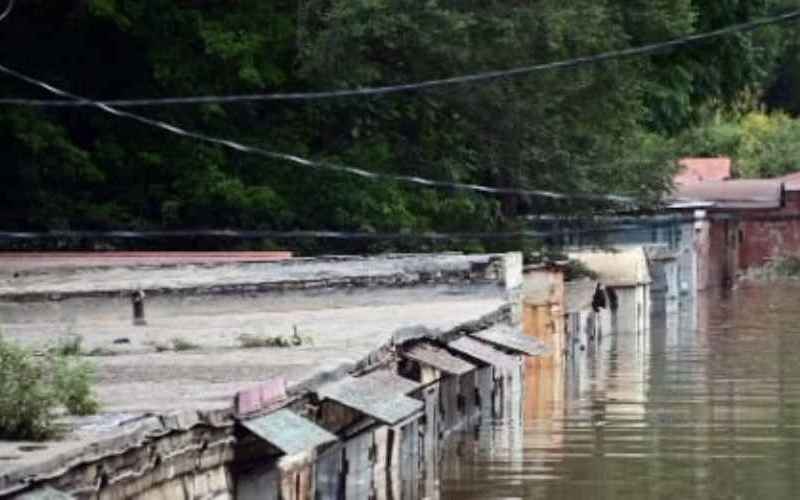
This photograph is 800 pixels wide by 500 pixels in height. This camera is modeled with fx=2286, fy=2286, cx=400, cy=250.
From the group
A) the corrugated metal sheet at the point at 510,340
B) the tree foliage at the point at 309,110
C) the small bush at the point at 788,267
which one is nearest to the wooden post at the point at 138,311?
the corrugated metal sheet at the point at 510,340

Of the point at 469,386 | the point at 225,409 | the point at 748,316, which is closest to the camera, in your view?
the point at 225,409

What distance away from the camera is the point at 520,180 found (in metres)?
37.5

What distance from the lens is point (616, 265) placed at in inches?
1923

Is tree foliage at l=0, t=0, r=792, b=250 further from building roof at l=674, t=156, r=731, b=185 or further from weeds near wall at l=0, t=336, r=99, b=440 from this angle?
building roof at l=674, t=156, r=731, b=185

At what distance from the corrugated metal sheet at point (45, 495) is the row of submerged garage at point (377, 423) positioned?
3.79 metres

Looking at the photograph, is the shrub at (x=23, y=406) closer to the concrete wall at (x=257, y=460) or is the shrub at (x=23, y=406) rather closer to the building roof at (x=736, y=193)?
the concrete wall at (x=257, y=460)

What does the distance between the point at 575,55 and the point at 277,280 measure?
8.45 metres

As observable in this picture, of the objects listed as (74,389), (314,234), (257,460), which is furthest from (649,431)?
(74,389)

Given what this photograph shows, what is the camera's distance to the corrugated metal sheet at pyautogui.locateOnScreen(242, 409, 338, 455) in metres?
15.1

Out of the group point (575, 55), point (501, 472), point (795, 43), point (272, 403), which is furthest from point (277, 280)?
point (795, 43)

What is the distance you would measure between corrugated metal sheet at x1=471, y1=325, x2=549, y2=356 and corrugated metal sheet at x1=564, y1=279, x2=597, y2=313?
1251 cm

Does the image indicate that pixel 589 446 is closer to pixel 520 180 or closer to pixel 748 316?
pixel 520 180

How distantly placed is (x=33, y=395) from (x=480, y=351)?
1200cm

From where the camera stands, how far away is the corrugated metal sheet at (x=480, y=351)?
2430cm
